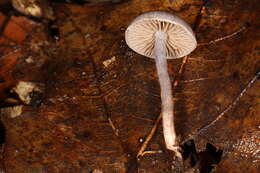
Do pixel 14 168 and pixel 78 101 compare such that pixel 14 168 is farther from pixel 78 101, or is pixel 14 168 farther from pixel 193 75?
pixel 193 75

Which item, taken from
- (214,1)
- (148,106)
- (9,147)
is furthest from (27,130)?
(214,1)

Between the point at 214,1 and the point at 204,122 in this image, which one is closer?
the point at 204,122

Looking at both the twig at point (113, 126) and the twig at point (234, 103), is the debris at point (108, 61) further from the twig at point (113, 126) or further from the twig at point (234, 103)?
the twig at point (234, 103)

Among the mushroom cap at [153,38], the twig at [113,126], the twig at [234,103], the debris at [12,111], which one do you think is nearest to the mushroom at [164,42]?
the mushroom cap at [153,38]

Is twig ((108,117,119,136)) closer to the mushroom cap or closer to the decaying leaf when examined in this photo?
the decaying leaf

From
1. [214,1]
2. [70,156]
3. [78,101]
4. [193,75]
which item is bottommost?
[70,156]

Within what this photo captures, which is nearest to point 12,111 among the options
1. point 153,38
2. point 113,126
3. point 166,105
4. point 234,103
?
point 113,126

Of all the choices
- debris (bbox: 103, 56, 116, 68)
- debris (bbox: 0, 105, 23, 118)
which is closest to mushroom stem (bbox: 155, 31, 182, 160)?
debris (bbox: 103, 56, 116, 68)

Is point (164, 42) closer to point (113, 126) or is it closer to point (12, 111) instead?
point (113, 126)

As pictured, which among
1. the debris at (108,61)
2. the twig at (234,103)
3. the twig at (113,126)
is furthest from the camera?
the debris at (108,61)
